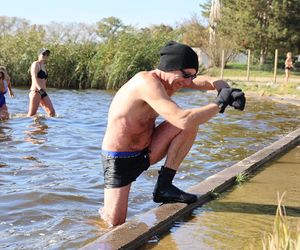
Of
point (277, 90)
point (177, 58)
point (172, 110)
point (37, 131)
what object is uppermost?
point (177, 58)

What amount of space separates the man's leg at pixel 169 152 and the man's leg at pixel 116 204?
40cm

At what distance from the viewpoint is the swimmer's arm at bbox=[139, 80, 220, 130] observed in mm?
4016

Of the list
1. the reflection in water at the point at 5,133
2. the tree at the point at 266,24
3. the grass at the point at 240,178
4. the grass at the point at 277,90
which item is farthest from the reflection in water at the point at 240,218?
the tree at the point at 266,24

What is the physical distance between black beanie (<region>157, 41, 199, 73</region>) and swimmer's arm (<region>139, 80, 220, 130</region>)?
9.5 inches

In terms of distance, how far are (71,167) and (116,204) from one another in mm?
3431

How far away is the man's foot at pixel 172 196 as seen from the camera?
185 inches

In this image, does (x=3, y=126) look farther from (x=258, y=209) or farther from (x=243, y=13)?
(x=243, y=13)

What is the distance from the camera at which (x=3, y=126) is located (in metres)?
11.8

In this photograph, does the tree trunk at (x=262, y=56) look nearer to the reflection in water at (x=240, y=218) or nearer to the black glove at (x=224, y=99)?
the reflection in water at (x=240, y=218)

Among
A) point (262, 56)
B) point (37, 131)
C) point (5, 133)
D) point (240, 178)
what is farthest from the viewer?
point (262, 56)

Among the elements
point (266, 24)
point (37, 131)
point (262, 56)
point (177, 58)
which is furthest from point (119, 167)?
point (262, 56)

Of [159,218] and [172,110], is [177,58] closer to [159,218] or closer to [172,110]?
[172,110]

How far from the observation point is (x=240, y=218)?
175 inches

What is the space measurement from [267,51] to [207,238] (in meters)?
37.3
